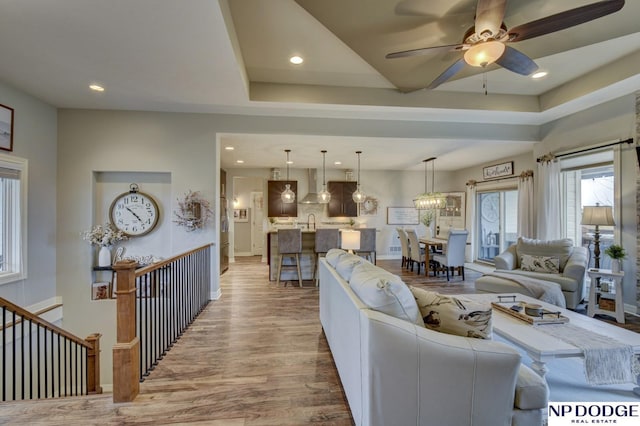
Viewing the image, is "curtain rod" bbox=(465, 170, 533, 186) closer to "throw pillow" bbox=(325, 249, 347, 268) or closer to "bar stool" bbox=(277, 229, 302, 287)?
"bar stool" bbox=(277, 229, 302, 287)

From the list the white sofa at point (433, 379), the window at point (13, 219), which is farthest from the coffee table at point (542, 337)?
the window at point (13, 219)

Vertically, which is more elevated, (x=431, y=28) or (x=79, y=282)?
(x=431, y=28)

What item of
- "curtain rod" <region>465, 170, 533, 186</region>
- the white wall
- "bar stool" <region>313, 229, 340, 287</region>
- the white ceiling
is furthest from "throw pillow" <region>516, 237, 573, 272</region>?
the white wall

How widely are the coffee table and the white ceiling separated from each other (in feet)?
8.92

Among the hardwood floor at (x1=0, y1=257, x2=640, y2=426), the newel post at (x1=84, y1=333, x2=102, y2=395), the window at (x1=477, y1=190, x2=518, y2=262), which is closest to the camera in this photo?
the hardwood floor at (x1=0, y1=257, x2=640, y2=426)

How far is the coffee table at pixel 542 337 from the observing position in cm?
185

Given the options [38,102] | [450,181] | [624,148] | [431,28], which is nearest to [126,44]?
[38,102]

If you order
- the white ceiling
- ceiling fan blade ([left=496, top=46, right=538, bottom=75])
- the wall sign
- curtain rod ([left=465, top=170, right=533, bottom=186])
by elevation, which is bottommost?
curtain rod ([left=465, top=170, right=533, bottom=186])

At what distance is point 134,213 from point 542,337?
16.9 feet

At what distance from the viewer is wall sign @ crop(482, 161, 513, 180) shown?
6.55m

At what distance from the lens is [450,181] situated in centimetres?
887

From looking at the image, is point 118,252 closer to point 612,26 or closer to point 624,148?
point 612,26

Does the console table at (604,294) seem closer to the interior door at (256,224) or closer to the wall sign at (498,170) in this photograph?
the wall sign at (498,170)

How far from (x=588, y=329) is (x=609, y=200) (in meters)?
3.68
